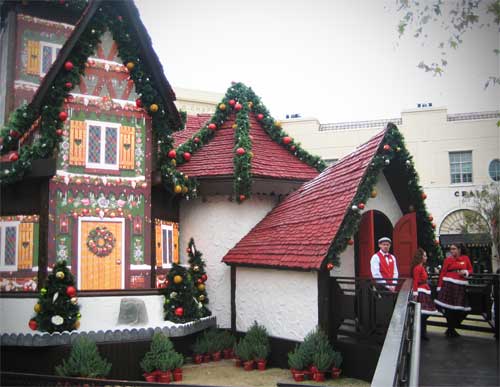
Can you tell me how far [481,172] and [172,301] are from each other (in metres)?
22.7

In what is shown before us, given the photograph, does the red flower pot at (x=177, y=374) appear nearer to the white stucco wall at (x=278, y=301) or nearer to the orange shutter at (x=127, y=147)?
the white stucco wall at (x=278, y=301)

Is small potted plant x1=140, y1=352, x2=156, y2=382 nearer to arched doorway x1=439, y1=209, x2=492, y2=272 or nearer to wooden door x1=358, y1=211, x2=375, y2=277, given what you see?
wooden door x1=358, y1=211, x2=375, y2=277

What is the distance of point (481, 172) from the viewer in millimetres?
30094

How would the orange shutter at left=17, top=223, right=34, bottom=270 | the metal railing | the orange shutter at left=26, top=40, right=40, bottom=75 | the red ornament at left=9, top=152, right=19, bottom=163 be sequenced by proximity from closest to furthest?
the metal railing < the red ornament at left=9, top=152, right=19, bottom=163 < the orange shutter at left=17, top=223, right=34, bottom=270 < the orange shutter at left=26, top=40, right=40, bottom=75

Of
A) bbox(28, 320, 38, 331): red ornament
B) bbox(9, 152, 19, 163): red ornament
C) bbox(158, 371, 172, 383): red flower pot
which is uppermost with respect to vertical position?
bbox(9, 152, 19, 163): red ornament

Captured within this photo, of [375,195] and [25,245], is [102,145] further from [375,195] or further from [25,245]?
[375,195]

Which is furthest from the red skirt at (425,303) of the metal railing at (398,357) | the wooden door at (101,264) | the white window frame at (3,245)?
the white window frame at (3,245)

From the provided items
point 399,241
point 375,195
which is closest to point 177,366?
point 375,195

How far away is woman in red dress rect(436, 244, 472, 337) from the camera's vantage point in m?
10.0

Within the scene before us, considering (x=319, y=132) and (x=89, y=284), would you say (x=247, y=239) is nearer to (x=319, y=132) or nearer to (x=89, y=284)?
(x=89, y=284)

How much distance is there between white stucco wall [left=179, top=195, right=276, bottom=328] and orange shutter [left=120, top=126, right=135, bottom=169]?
2.89m

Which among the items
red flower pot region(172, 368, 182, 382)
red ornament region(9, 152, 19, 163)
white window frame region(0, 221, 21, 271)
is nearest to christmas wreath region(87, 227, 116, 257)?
white window frame region(0, 221, 21, 271)

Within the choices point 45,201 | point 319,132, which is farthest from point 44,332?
point 319,132

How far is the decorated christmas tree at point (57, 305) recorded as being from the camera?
1125 centimetres
